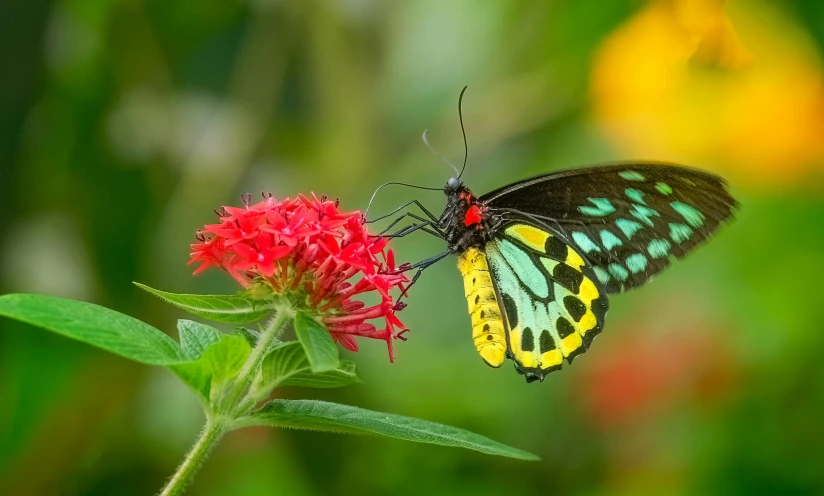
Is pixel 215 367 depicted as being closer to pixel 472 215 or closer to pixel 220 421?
pixel 220 421

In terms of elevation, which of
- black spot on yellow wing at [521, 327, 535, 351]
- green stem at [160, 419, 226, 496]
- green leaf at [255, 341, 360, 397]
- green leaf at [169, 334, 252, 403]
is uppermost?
black spot on yellow wing at [521, 327, 535, 351]

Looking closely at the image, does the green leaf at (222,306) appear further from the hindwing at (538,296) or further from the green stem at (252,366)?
the hindwing at (538,296)

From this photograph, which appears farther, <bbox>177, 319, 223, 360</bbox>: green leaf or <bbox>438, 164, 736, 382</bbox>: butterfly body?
<bbox>438, 164, 736, 382</bbox>: butterfly body

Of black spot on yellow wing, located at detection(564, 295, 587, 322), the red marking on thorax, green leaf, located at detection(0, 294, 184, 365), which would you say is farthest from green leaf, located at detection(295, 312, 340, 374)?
black spot on yellow wing, located at detection(564, 295, 587, 322)

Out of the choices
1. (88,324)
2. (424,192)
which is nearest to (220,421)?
(88,324)

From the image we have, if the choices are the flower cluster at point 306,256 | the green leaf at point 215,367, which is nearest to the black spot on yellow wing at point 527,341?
the flower cluster at point 306,256

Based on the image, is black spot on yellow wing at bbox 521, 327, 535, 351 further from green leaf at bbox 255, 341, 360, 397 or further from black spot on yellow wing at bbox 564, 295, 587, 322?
green leaf at bbox 255, 341, 360, 397
